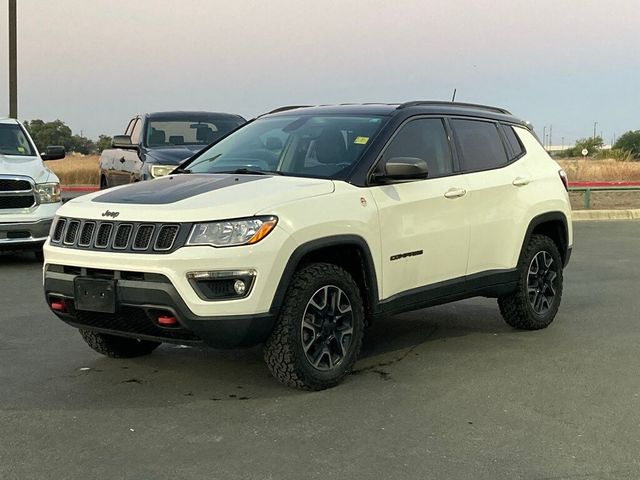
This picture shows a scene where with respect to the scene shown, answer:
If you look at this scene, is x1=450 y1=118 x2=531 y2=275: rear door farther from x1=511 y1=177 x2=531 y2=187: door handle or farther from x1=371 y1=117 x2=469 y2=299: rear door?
x1=371 y1=117 x2=469 y2=299: rear door

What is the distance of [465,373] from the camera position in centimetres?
589

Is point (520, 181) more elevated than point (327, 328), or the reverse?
point (520, 181)

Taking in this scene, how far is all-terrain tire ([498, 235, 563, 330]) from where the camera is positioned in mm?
7117

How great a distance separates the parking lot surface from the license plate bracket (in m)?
0.56

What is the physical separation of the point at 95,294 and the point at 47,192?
6.80 meters

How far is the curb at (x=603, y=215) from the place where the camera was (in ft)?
60.8

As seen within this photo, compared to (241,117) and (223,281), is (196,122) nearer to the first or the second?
(241,117)

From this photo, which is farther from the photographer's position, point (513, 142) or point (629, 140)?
point (629, 140)

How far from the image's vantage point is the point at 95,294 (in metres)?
5.14

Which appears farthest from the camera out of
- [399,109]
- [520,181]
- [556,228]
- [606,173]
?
[606,173]

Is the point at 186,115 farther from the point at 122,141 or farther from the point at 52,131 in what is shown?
the point at 52,131

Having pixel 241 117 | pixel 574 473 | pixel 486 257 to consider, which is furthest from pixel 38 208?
pixel 574 473

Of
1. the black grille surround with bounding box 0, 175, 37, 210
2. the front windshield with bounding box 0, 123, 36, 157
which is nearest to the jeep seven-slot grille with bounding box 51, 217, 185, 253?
the black grille surround with bounding box 0, 175, 37, 210

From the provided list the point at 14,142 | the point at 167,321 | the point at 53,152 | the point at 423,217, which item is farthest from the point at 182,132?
the point at 167,321
